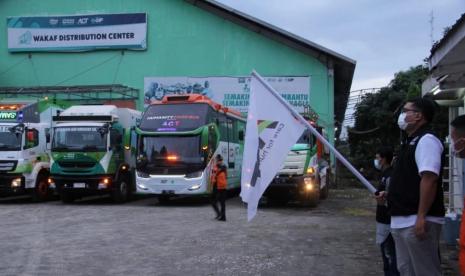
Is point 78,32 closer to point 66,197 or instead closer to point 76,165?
point 66,197

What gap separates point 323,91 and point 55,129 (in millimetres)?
13393

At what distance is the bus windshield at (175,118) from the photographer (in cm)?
1953

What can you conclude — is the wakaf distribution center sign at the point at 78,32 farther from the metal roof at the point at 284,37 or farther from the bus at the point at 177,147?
the bus at the point at 177,147

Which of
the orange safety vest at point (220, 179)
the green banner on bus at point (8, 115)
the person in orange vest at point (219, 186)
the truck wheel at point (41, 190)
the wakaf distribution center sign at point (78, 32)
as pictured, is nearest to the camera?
the person in orange vest at point (219, 186)

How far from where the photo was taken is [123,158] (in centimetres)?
2178

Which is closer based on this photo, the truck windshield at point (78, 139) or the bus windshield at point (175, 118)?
the bus windshield at point (175, 118)

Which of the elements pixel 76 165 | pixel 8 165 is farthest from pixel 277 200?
pixel 8 165

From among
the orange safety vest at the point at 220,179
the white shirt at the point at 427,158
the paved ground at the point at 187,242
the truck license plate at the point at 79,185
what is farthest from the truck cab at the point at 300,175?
the white shirt at the point at 427,158

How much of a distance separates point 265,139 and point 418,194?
2143 mm

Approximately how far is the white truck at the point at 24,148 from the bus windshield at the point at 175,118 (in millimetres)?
3856

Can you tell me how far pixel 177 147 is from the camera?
1939cm

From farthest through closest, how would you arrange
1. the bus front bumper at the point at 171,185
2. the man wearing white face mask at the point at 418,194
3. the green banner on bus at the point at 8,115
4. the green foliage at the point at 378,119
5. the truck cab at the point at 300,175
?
the green foliage at the point at 378,119 → the green banner on bus at the point at 8,115 → the bus front bumper at the point at 171,185 → the truck cab at the point at 300,175 → the man wearing white face mask at the point at 418,194

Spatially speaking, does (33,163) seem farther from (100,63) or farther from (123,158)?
(100,63)

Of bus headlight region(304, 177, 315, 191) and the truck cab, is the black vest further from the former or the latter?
bus headlight region(304, 177, 315, 191)
